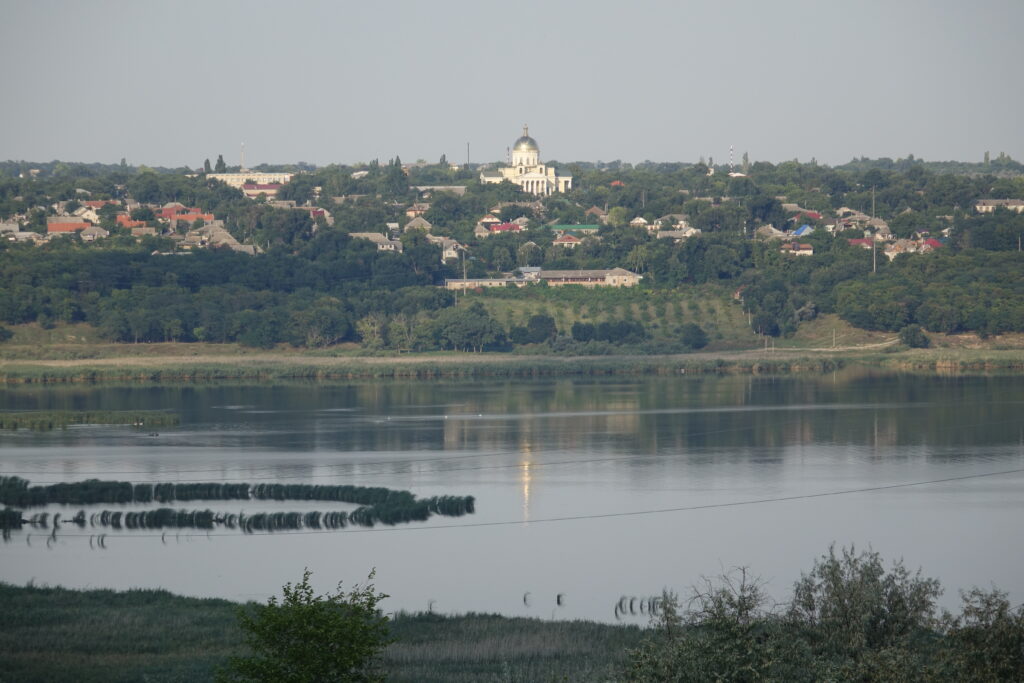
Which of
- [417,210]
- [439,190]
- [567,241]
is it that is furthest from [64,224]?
[567,241]

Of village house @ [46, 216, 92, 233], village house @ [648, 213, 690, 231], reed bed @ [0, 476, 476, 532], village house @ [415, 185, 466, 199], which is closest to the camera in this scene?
reed bed @ [0, 476, 476, 532]

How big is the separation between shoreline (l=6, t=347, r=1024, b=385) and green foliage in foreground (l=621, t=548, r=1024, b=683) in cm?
Answer: 3673

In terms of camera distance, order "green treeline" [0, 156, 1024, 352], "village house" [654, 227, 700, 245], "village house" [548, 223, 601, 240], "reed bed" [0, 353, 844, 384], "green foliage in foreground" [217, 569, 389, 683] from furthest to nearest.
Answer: "village house" [548, 223, 601, 240] → "village house" [654, 227, 700, 245] → "green treeline" [0, 156, 1024, 352] → "reed bed" [0, 353, 844, 384] → "green foliage in foreground" [217, 569, 389, 683]

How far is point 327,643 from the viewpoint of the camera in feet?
43.3

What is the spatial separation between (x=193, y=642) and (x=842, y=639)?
24.8 ft

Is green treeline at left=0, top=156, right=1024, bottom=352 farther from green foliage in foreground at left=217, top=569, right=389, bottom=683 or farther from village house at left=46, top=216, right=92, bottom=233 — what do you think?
green foliage in foreground at left=217, top=569, right=389, bottom=683

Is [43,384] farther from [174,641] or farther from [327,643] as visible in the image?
[327,643]

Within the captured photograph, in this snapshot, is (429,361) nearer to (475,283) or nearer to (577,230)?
(475,283)

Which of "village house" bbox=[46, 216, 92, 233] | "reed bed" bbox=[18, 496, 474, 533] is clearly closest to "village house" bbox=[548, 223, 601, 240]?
"village house" bbox=[46, 216, 92, 233]

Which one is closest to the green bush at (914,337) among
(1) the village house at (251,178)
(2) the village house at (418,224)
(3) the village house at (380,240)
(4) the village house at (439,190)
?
(3) the village house at (380,240)

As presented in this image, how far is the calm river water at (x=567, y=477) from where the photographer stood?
880 inches

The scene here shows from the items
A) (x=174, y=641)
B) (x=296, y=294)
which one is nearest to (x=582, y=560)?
(x=174, y=641)

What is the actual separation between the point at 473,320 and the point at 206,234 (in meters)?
24.8

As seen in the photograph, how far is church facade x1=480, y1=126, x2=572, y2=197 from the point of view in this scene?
358 feet
